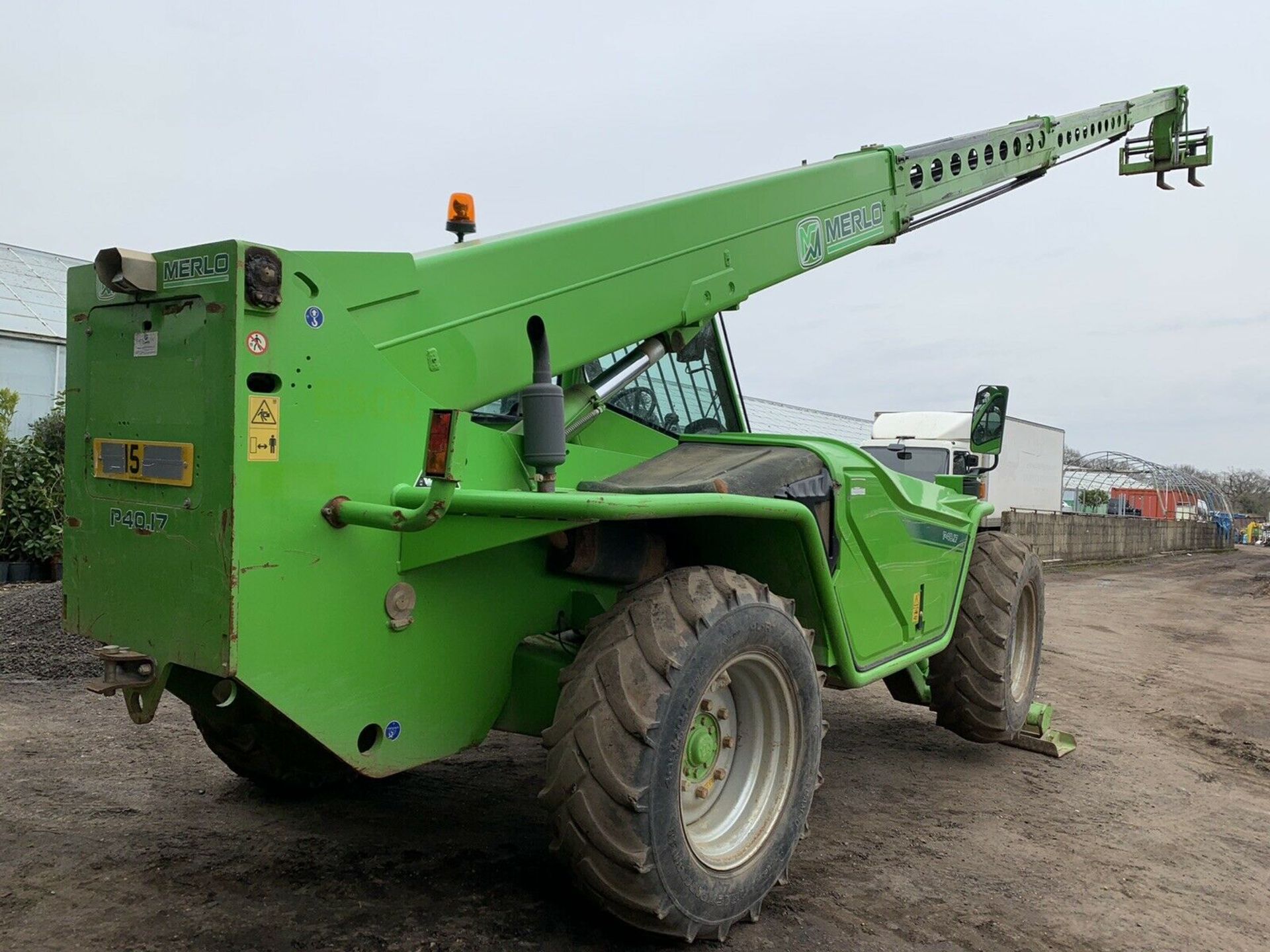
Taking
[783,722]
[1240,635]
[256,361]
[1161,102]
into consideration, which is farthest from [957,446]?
[256,361]

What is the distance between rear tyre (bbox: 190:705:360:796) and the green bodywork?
51cm

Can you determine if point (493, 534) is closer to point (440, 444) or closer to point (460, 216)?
point (440, 444)

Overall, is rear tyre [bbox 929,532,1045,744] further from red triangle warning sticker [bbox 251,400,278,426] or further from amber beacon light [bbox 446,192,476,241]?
red triangle warning sticker [bbox 251,400,278,426]

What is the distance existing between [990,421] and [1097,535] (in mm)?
23592

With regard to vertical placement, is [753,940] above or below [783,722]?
below

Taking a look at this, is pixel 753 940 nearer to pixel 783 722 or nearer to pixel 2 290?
pixel 783 722

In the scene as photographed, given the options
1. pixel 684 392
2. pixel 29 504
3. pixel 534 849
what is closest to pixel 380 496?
pixel 534 849

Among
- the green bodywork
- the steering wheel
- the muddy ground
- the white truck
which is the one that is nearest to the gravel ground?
the muddy ground

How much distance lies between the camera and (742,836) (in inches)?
132

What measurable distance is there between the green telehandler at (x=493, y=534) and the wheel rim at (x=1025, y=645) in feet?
7.02

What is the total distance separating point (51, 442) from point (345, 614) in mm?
11664

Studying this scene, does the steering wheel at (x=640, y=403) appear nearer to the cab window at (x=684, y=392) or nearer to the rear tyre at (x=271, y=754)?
the cab window at (x=684, y=392)

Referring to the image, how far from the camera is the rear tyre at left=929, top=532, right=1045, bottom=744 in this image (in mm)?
5441

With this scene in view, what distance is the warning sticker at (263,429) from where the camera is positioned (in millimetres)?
2611
